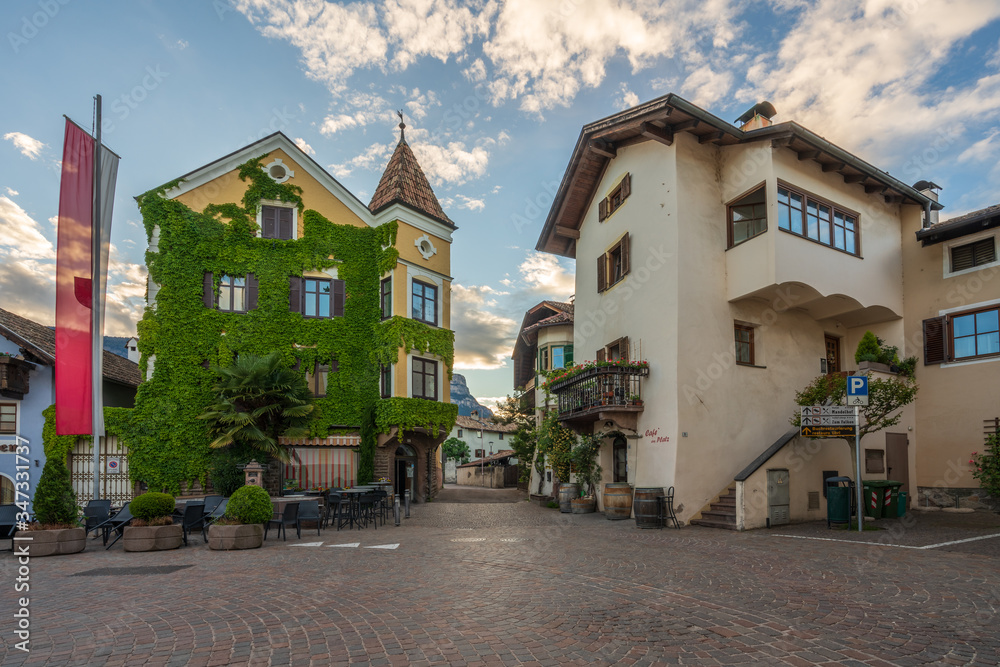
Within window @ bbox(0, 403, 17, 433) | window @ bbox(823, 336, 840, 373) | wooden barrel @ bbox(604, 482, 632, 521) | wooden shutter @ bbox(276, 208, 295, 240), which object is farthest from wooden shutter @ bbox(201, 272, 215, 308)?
window @ bbox(823, 336, 840, 373)

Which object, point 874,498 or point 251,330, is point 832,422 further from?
point 251,330

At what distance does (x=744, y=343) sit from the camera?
56.6 ft

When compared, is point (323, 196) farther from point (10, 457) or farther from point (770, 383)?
point (770, 383)

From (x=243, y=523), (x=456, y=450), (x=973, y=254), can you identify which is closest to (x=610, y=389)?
(x=243, y=523)

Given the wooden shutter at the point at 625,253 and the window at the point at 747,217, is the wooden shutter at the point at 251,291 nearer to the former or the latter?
the wooden shutter at the point at 625,253

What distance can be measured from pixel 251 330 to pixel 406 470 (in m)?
8.35

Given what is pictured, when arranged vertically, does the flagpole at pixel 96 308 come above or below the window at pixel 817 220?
below

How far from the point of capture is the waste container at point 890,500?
1516 cm

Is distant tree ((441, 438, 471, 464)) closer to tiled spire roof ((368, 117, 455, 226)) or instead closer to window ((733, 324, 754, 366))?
tiled spire roof ((368, 117, 455, 226))

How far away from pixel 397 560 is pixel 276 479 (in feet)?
48.3

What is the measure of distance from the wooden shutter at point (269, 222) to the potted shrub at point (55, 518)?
14784 mm

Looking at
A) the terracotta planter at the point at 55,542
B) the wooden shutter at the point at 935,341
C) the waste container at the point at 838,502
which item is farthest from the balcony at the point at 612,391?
the terracotta planter at the point at 55,542

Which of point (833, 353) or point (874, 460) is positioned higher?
point (833, 353)

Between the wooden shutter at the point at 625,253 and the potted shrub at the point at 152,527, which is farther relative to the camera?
→ the wooden shutter at the point at 625,253
